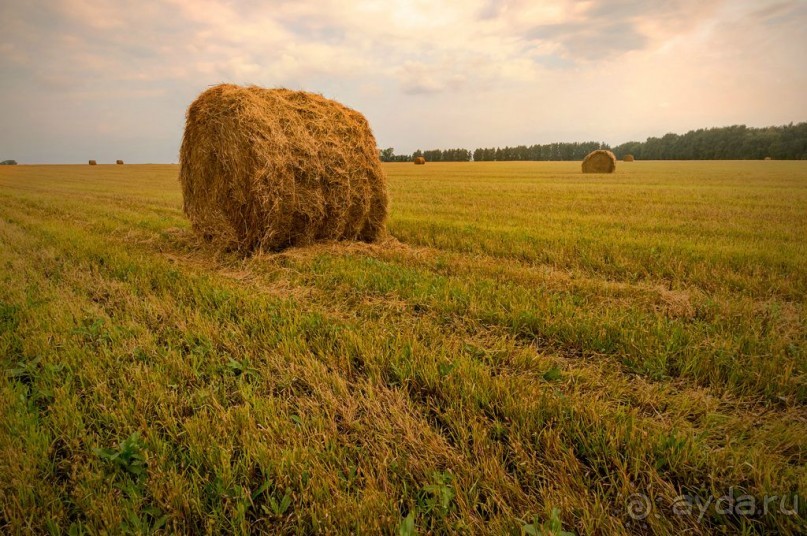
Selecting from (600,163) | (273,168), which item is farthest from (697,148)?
(273,168)

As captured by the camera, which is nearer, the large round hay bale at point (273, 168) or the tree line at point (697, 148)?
the large round hay bale at point (273, 168)

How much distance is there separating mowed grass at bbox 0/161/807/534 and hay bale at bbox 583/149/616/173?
27560 millimetres

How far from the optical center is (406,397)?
2709 millimetres

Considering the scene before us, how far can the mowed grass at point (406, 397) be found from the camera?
6.21 feet

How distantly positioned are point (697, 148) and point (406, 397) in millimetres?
102850

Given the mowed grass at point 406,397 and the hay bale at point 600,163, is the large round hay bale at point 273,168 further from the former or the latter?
the hay bale at point 600,163

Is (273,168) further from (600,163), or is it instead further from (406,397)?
(600,163)

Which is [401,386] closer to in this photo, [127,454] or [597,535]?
[597,535]

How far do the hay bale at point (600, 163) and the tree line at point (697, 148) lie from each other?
122ft

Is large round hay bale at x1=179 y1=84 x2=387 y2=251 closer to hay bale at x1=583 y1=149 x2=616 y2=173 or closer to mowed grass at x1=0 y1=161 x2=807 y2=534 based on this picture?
mowed grass at x1=0 y1=161 x2=807 y2=534

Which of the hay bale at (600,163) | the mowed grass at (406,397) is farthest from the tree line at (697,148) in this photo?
the mowed grass at (406,397)

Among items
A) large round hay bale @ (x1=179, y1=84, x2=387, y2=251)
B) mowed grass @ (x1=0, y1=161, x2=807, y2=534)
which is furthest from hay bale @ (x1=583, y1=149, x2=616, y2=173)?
large round hay bale @ (x1=179, y1=84, x2=387, y2=251)

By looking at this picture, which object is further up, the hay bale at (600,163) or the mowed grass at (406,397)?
the hay bale at (600,163)

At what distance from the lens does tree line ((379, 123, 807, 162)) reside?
226 ft
